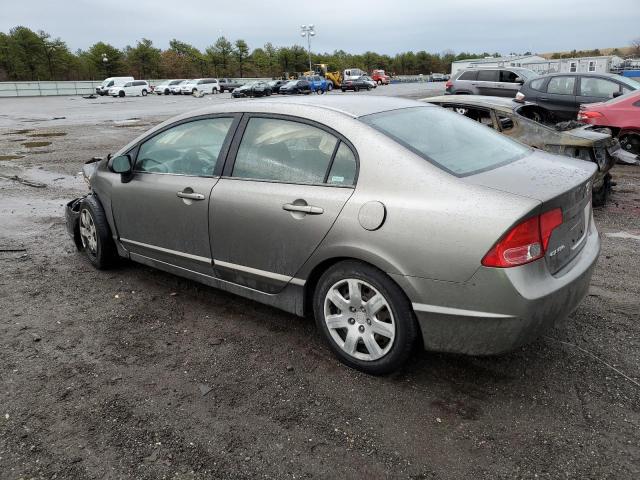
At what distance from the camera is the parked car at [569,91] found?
11.8m

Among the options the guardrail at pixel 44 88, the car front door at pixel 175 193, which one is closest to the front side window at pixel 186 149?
the car front door at pixel 175 193

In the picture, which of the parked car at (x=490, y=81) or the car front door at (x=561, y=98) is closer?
the car front door at (x=561, y=98)

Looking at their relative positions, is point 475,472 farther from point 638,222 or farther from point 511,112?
point 511,112

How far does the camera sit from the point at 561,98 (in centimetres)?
1238

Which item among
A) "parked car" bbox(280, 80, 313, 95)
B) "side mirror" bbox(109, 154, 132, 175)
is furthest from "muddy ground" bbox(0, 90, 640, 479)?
"parked car" bbox(280, 80, 313, 95)

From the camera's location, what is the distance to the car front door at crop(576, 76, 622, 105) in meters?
11.7

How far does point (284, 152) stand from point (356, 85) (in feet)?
153

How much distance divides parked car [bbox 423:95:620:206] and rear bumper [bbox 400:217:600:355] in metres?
3.64

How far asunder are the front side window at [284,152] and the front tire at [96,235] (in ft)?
5.85

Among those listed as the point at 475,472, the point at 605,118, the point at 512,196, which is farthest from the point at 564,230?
Answer: the point at 605,118

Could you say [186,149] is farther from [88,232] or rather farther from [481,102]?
[481,102]

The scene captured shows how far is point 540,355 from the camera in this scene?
10.5 feet

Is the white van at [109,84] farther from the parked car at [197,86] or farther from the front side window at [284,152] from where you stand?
the front side window at [284,152]

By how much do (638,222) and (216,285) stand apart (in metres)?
5.03
